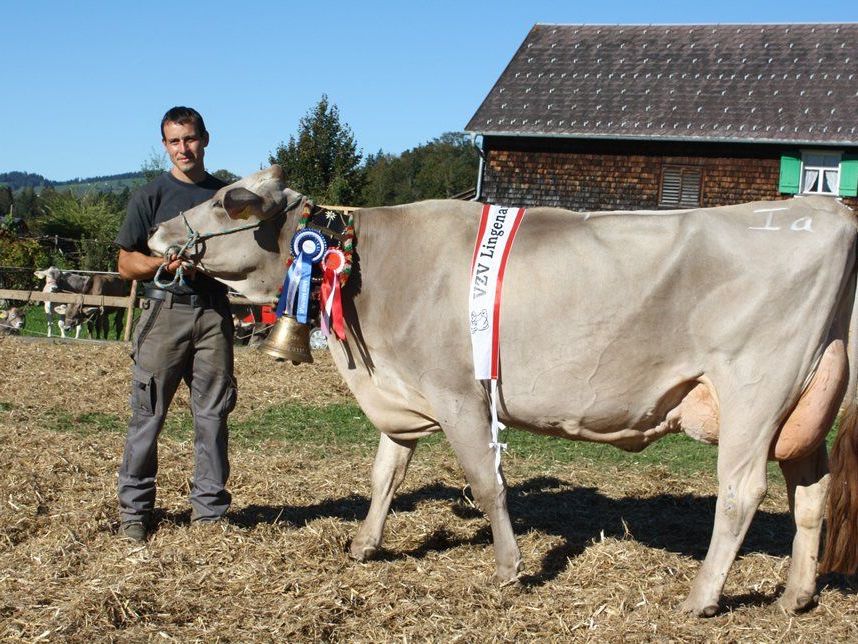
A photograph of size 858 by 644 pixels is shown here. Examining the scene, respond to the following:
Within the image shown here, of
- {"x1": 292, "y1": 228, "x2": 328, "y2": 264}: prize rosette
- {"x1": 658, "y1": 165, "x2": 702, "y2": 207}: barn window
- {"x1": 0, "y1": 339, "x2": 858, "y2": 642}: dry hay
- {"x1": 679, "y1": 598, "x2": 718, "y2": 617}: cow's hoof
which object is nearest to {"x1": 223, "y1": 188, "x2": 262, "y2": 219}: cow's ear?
{"x1": 292, "y1": 228, "x2": 328, "y2": 264}: prize rosette

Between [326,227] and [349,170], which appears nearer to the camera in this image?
[326,227]

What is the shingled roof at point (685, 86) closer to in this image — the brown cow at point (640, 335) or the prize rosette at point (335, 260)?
the brown cow at point (640, 335)

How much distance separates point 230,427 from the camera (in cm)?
957

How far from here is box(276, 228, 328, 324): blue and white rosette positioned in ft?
16.6

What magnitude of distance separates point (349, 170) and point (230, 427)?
122 ft

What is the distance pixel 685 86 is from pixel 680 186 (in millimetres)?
2694

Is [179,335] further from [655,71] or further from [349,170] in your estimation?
[349,170]

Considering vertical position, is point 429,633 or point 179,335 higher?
point 179,335

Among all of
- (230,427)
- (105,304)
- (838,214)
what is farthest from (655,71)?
(838,214)

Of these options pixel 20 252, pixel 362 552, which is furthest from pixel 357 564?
pixel 20 252

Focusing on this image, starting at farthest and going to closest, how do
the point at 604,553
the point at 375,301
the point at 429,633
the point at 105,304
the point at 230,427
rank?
1. the point at 105,304
2. the point at 230,427
3. the point at 604,553
4. the point at 375,301
5. the point at 429,633

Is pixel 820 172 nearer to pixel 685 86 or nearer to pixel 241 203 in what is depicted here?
pixel 685 86

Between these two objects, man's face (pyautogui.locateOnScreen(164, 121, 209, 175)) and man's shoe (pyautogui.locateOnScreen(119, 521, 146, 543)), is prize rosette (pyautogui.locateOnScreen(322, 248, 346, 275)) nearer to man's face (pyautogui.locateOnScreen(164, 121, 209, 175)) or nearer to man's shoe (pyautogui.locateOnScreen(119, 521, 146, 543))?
man's face (pyautogui.locateOnScreen(164, 121, 209, 175))

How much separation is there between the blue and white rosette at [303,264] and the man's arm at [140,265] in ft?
2.17
